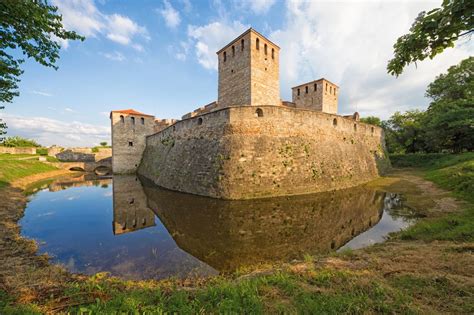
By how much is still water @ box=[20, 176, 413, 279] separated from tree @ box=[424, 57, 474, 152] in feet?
59.2

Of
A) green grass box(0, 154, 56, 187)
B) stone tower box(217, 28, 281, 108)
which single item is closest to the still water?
green grass box(0, 154, 56, 187)

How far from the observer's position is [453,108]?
21.4m

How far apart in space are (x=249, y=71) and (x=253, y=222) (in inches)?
543

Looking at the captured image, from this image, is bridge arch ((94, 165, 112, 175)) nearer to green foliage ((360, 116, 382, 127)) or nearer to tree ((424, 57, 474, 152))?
tree ((424, 57, 474, 152))

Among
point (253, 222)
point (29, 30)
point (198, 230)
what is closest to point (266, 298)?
point (198, 230)

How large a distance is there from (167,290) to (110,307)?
930mm

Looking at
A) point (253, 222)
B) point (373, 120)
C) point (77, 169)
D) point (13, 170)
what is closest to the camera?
point (253, 222)

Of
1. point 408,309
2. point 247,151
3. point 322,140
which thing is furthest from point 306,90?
point 408,309

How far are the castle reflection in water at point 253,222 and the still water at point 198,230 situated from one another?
0.10ft

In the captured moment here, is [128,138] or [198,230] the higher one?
[128,138]

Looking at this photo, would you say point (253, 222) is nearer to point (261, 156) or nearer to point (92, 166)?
point (261, 156)

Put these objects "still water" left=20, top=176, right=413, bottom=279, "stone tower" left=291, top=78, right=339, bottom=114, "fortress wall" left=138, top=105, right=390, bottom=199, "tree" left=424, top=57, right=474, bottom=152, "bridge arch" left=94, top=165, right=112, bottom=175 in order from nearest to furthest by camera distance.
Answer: "still water" left=20, top=176, right=413, bottom=279, "fortress wall" left=138, top=105, right=390, bottom=199, "tree" left=424, top=57, right=474, bottom=152, "stone tower" left=291, top=78, right=339, bottom=114, "bridge arch" left=94, top=165, right=112, bottom=175

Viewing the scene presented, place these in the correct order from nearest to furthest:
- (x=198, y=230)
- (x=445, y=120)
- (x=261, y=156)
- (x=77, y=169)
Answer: (x=198, y=230)
(x=261, y=156)
(x=445, y=120)
(x=77, y=169)

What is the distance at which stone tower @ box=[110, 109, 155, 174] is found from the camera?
2541 centimetres
